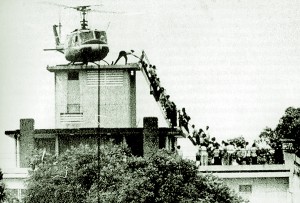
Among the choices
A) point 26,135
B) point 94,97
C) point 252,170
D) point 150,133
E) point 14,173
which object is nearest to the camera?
point 252,170

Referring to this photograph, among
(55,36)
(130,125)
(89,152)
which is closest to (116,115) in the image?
(130,125)

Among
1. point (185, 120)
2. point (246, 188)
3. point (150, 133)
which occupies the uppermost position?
point (185, 120)

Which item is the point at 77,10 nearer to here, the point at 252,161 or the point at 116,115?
the point at 116,115

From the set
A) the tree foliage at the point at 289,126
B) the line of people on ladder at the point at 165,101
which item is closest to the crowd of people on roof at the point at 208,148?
the line of people on ladder at the point at 165,101

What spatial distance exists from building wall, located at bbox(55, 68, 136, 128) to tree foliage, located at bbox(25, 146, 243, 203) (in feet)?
41.8

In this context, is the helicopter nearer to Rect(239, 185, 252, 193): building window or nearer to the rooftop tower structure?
the rooftop tower structure

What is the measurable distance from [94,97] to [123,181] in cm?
1648

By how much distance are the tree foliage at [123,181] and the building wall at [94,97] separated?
41.8 feet

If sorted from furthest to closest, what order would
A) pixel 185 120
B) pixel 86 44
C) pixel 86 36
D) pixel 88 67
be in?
pixel 88 67 → pixel 86 44 → pixel 86 36 → pixel 185 120

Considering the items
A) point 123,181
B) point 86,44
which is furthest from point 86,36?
point 123,181

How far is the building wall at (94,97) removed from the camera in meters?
50.6

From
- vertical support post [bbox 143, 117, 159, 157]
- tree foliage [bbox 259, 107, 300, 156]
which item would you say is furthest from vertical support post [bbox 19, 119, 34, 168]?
tree foliage [bbox 259, 107, 300, 156]

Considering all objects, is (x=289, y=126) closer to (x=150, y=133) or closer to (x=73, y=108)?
(x=150, y=133)

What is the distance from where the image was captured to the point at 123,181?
34.9 m
